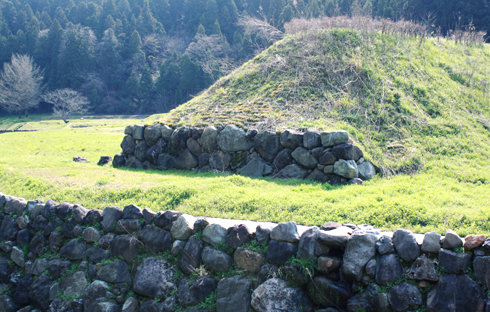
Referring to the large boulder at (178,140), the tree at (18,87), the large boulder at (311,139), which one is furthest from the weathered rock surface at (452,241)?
the tree at (18,87)

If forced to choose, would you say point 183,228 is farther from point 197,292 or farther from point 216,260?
point 197,292

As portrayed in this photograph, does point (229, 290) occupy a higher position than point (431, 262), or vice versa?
point (431, 262)

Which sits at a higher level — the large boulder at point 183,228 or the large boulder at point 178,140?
the large boulder at point 178,140

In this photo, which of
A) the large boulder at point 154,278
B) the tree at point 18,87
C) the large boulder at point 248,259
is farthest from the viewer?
the tree at point 18,87

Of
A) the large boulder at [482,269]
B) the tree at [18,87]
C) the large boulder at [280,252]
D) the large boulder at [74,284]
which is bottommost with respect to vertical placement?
the large boulder at [74,284]

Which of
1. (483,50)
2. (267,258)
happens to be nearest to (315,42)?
(483,50)

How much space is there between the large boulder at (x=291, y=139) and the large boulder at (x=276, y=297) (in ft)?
→ 13.4

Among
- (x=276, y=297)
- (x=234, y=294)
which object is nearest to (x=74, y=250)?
(x=234, y=294)

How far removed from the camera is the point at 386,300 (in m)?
3.88

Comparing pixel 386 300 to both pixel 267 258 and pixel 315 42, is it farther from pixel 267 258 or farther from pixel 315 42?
pixel 315 42

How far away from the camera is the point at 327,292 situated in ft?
13.6

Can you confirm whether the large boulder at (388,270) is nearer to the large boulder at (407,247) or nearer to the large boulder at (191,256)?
the large boulder at (407,247)

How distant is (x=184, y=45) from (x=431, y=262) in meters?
58.7

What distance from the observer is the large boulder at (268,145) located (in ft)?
27.3
